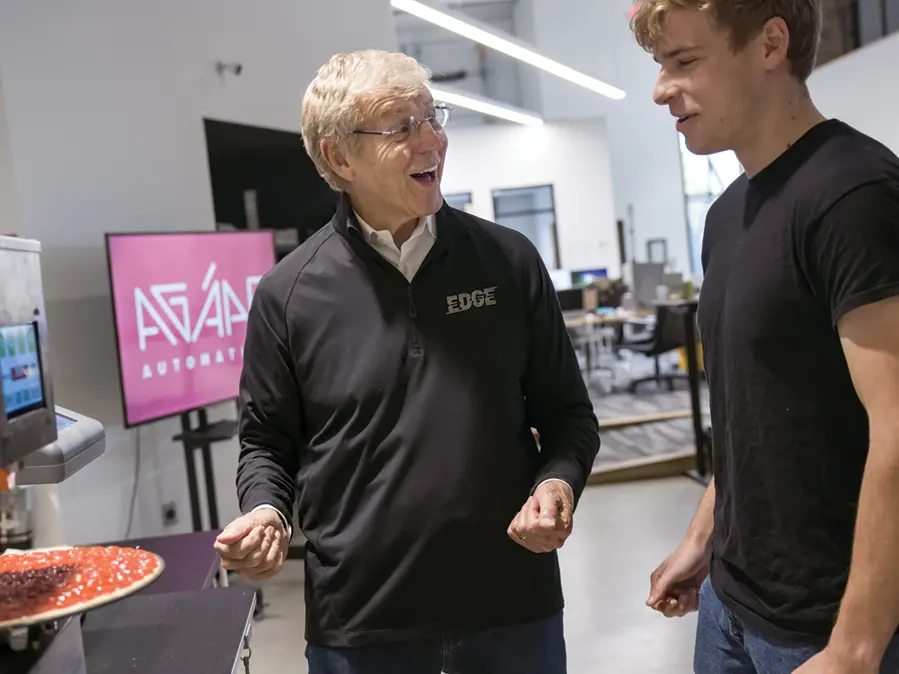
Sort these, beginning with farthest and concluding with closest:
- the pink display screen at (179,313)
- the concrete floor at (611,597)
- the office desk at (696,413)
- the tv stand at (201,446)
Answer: the office desk at (696,413) < the tv stand at (201,446) < the pink display screen at (179,313) < the concrete floor at (611,597)

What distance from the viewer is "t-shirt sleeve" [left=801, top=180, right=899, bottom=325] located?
87cm

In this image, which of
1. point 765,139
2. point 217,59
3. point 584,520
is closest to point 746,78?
point 765,139

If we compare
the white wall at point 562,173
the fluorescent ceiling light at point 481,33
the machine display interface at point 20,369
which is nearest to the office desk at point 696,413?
the fluorescent ceiling light at point 481,33

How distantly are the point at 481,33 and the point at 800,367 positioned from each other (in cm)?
480

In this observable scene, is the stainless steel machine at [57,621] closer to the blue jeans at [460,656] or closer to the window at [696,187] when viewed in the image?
the blue jeans at [460,656]

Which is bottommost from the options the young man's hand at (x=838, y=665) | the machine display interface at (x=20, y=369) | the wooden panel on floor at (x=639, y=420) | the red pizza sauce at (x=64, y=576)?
the wooden panel on floor at (x=639, y=420)

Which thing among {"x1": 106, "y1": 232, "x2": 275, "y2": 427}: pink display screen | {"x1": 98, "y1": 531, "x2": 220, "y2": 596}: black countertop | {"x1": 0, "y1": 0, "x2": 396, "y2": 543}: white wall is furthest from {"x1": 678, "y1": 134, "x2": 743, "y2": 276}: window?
{"x1": 98, "y1": 531, "x2": 220, "y2": 596}: black countertop

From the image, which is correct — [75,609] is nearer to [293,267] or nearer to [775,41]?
[293,267]

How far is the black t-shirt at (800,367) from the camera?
91 centimetres

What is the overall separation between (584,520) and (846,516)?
4055 mm

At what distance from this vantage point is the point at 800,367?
994 millimetres

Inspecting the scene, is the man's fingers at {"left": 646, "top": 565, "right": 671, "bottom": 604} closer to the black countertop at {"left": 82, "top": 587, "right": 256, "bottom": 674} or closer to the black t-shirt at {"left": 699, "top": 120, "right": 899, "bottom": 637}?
the black t-shirt at {"left": 699, "top": 120, "right": 899, "bottom": 637}

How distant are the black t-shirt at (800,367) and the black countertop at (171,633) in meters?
0.89

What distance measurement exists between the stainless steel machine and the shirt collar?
48 centimetres
